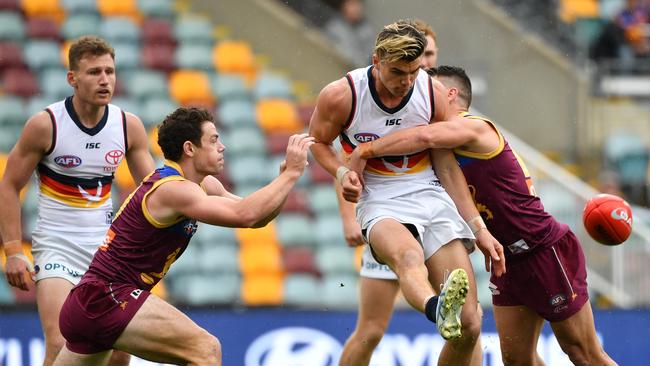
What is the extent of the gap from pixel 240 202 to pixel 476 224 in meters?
1.43

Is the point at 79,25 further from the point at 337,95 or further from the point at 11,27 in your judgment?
the point at 337,95

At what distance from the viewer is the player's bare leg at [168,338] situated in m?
6.26

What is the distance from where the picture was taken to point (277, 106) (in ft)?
42.8

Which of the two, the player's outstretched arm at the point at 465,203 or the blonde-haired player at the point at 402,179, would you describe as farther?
the player's outstretched arm at the point at 465,203

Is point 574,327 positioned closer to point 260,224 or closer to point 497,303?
point 497,303

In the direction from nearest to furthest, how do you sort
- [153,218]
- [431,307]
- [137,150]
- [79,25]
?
[431,307]
[153,218]
[137,150]
[79,25]

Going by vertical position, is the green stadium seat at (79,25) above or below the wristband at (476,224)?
above

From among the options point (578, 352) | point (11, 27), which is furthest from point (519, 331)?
point (11, 27)

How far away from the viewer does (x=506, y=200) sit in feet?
23.3

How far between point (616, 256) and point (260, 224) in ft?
19.0

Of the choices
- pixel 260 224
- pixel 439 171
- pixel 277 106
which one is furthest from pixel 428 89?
pixel 277 106

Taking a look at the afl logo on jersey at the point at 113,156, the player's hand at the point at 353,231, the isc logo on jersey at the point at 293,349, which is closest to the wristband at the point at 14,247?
the afl logo on jersey at the point at 113,156

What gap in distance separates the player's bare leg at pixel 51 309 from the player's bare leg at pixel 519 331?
2.77 m

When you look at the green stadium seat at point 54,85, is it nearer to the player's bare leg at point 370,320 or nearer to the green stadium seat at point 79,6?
the green stadium seat at point 79,6
